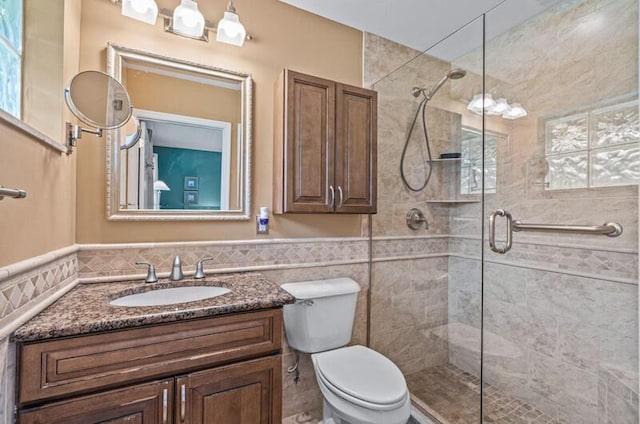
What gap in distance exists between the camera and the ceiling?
5.82 ft

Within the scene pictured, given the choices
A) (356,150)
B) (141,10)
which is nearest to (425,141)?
(356,150)

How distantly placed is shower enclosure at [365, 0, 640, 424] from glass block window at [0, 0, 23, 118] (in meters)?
1.73

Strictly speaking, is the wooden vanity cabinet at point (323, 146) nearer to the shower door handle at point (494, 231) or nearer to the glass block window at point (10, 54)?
the shower door handle at point (494, 231)

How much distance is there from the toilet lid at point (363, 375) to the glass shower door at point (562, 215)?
0.81m

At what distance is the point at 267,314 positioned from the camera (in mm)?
1208

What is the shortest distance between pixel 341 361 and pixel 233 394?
0.61 metres

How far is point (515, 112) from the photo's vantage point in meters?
1.85

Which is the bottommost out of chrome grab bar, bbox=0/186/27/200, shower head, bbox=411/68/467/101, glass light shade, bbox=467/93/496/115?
chrome grab bar, bbox=0/186/27/200

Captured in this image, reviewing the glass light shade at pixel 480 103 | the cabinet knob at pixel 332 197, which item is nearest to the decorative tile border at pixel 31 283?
the cabinet knob at pixel 332 197

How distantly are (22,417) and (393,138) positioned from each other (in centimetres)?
212

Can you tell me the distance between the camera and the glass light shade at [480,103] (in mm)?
1879

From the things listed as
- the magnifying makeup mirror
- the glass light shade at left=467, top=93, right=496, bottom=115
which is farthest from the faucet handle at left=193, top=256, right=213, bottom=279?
the glass light shade at left=467, top=93, right=496, bottom=115

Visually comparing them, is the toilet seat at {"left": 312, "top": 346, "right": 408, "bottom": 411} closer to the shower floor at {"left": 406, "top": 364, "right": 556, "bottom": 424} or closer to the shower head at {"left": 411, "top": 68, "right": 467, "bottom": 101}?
the shower floor at {"left": 406, "top": 364, "right": 556, "bottom": 424}

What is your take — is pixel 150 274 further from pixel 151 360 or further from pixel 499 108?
pixel 499 108
